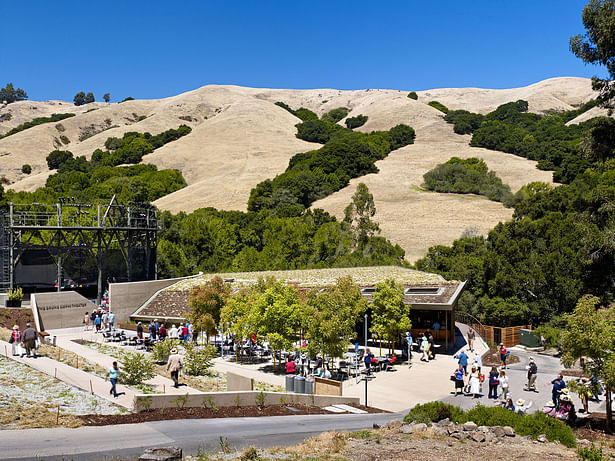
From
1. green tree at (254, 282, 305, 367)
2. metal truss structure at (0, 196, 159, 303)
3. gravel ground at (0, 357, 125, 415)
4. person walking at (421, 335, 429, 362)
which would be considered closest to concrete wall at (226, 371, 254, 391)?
gravel ground at (0, 357, 125, 415)

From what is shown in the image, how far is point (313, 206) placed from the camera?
9656 cm

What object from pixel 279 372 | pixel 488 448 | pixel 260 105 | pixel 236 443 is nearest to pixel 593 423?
pixel 488 448

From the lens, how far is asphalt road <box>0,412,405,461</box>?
1084 centimetres

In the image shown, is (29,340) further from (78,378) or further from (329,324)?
(329,324)

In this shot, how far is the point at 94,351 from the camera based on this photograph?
2566 cm

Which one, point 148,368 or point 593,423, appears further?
point 148,368

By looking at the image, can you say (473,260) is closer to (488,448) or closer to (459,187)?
(488,448)

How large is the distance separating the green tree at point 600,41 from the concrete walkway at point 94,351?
1087 inches

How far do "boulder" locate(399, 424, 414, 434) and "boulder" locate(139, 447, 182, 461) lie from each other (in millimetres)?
5860

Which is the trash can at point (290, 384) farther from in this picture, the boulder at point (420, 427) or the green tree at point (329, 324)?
the boulder at point (420, 427)

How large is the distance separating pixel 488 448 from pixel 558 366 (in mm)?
16237

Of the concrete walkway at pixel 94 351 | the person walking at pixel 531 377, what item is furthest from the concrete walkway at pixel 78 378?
the person walking at pixel 531 377

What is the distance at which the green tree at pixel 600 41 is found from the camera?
29.3m

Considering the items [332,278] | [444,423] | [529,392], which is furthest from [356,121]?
[444,423]
